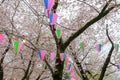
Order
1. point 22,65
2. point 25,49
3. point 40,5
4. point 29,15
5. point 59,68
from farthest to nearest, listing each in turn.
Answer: point 22,65 < point 25,49 < point 29,15 < point 40,5 < point 59,68

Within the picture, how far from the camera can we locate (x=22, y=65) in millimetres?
17281

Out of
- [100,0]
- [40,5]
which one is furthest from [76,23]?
[100,0]

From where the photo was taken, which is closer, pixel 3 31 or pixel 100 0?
pixel 3 31

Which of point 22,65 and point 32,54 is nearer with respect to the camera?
point 32,54

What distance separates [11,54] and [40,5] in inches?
225

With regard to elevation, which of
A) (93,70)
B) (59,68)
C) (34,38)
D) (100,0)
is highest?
(100,0)

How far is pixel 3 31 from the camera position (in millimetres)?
9969

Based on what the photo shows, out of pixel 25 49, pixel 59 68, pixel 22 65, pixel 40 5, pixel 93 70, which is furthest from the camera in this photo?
pixel 93 70

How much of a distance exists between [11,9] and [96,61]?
28.0ft

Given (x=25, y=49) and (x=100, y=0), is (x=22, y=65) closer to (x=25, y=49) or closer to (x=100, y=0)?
(x=25, y=49)

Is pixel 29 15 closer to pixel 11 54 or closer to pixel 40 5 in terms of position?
pixel 40 5

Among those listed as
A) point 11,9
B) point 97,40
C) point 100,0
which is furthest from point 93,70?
point 100,0

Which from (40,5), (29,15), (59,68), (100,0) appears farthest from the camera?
(29,15)

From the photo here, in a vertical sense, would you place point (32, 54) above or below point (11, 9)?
below
